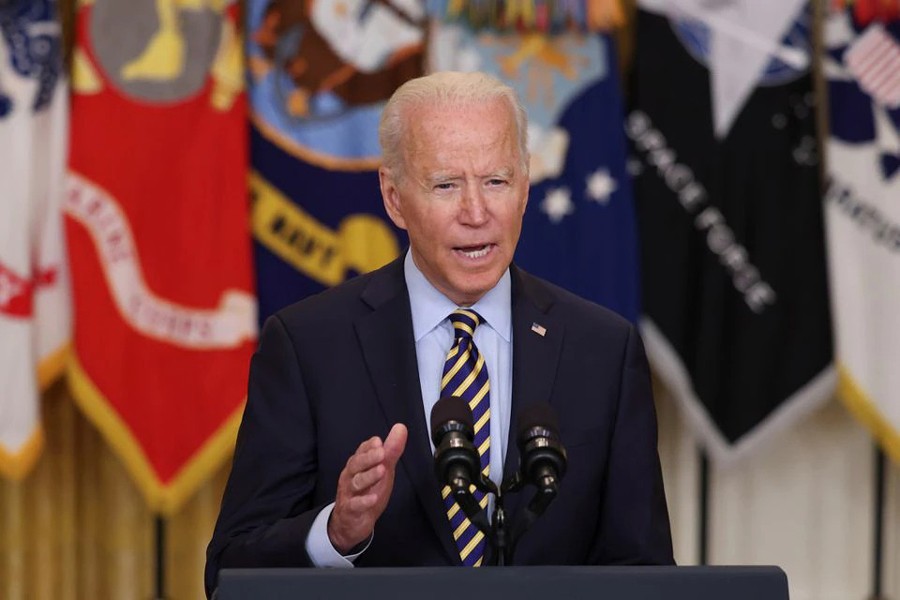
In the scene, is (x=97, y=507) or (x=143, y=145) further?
(x=97, y=507)

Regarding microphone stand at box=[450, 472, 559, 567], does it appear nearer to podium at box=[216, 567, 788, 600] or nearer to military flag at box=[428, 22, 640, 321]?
podium at box=[216, 567, 788, 600]

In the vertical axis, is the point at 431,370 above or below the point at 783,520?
above

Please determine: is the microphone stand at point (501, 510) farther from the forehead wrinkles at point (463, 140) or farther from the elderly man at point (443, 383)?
the forehead wrinkles at point (463, 140)

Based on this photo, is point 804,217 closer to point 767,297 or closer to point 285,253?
point 767,297

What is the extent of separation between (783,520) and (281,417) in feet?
9.28

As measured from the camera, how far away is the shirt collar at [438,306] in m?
2.02

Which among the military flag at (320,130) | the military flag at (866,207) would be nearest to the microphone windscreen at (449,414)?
the military flag at (320,130)

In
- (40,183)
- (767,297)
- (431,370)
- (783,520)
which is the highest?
(40,183)

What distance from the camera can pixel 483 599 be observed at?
1.47 metres

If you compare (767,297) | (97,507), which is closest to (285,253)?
(97,507)

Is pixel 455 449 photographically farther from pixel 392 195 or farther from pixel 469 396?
pixel 392 195

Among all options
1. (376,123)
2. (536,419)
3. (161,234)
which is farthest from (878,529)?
(536,419)

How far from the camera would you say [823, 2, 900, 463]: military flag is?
388cm

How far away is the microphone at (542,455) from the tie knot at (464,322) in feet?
1.21
